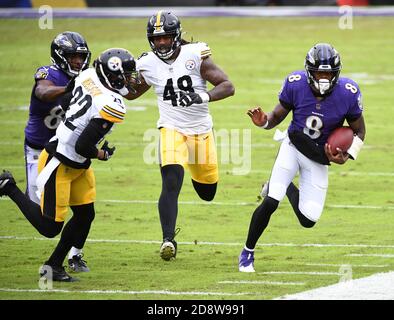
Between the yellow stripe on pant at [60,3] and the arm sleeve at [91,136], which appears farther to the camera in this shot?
the yellow stripe on pant at [60,3]

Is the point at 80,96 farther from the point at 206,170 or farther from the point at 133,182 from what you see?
the point at 133,182

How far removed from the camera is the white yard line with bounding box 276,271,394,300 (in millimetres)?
6926

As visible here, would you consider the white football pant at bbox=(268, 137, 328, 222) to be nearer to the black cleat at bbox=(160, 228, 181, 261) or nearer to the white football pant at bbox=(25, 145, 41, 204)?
the black cleat at bbox=(160, 228, 181, 261)

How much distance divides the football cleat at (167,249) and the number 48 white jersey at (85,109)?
1.06 metres

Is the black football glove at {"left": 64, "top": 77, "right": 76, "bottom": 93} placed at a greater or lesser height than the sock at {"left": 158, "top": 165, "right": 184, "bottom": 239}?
greater

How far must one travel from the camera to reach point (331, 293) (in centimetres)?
705

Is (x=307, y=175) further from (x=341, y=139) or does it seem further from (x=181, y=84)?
(x=181, y=84)

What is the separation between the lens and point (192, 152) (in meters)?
8.85

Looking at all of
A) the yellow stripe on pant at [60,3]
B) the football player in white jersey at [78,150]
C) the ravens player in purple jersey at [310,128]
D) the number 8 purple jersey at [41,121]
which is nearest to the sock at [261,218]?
the ravens player in purple jersey at [310,128]

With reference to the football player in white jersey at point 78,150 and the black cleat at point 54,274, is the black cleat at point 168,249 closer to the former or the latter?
the football player in white jersey at point 78,150

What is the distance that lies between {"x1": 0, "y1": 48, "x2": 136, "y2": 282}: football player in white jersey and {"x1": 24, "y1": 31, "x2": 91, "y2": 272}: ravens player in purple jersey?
1.24ft

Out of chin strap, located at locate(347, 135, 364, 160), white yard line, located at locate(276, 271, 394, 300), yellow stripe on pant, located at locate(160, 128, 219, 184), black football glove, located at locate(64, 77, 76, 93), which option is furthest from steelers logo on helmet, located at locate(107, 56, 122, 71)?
white yard line, located at locate(276, 271, 394, 300)

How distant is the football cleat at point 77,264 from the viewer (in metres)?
7.94
